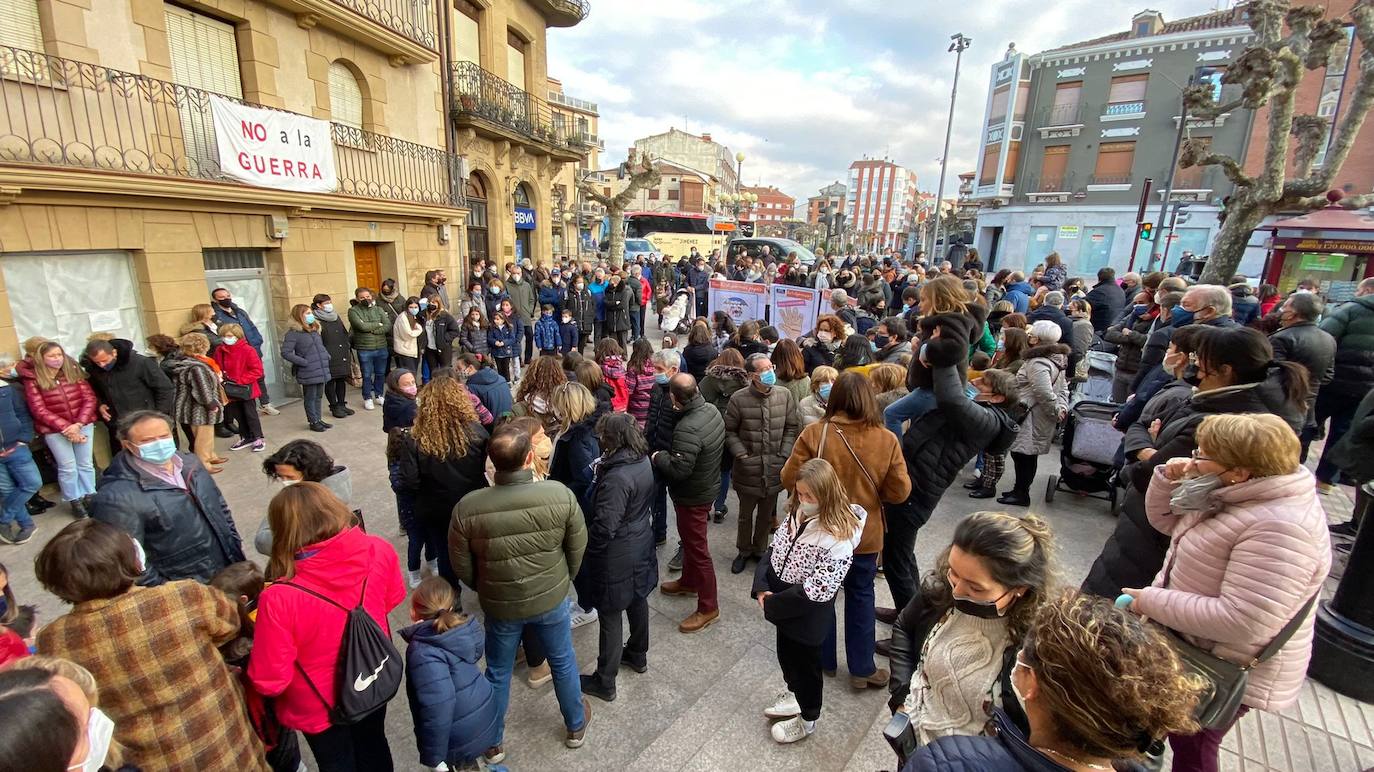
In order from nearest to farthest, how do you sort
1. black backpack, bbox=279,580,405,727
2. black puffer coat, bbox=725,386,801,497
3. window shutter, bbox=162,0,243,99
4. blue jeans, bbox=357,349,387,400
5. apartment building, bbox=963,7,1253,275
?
black backpack, bbox=279,580,405,727
black puffer coat, bbox=725,386,801,497
window shutter, bbox=162,0,243,99
blue jeans, bbox=357,349,387,400
apartment building, bbox=963,7,1253,275

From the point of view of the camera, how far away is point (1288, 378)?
2.95 meters

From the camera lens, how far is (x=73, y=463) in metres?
5.25

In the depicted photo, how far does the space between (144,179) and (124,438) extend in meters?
5.71

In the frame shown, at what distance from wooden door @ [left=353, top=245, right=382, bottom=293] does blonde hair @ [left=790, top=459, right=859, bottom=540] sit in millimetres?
10714

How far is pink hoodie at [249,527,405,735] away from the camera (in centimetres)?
213

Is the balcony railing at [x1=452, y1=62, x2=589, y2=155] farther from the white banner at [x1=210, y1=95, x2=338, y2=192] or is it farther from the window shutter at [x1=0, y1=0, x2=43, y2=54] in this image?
the window shutter at [x1=0, y1=0, x2=43, y2=54]

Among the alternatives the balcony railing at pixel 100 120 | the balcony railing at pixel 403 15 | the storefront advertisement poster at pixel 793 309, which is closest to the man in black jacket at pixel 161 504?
the balcony railing at pixel 100 120

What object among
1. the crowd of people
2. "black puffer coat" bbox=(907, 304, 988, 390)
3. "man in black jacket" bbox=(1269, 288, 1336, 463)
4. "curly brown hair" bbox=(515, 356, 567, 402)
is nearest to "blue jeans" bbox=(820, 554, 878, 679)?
the crowd of people

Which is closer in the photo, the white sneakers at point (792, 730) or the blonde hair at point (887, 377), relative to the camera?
the white sneakers at point (792, 730)

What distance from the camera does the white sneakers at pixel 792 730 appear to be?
2.97 meters

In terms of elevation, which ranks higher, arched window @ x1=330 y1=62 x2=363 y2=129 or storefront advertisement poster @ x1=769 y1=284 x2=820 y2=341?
arched window @ x1=330 y1=62 x2=363 y2=129

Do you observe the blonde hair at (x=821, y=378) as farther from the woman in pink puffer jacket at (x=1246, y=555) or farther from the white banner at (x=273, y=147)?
the white banner at (x=273, y=147)

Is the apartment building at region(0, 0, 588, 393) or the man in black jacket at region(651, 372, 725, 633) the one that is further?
the apartment building at region(0, 0, 588, 393)

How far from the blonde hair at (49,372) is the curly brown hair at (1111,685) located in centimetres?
718
